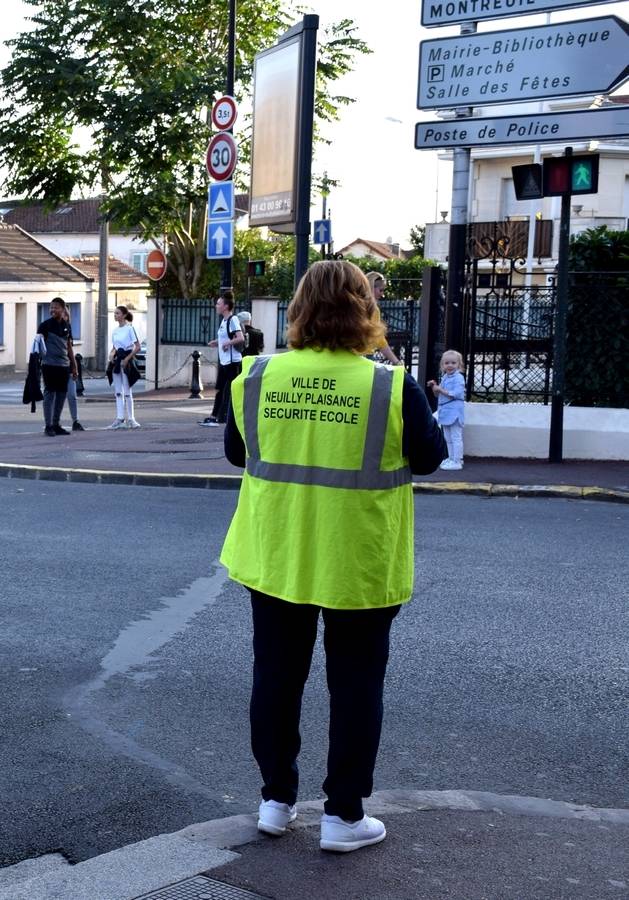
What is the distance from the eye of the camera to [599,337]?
605 inches

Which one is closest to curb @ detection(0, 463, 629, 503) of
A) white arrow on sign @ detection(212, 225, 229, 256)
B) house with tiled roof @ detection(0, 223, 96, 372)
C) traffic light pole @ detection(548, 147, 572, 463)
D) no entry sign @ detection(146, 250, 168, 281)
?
traffic light pole @ detection(548, 147, 572, 463)

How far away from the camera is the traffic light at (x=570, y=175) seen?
13695 millimetres

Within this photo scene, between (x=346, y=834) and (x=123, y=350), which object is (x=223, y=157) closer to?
(x=123, y=350)

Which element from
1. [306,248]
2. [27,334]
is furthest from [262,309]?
[27,334]

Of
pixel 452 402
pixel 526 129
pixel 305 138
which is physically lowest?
pixel 452 402

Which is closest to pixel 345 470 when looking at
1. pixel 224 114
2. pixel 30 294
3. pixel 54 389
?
pixel 54 389

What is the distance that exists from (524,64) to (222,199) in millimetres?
6616

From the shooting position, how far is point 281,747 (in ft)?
13.4

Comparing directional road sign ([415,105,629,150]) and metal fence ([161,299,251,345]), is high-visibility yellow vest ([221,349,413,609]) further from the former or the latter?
metal fence ([161,299,251,345])

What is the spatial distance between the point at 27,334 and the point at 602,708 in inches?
1934

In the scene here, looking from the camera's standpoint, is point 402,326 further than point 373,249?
No

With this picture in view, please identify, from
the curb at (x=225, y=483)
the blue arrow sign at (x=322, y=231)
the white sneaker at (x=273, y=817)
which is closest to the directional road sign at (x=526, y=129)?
the curb at (x=225, y=483)

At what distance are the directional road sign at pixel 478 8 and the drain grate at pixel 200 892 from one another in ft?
39.0

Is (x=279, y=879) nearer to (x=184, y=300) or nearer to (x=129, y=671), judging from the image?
(x=129, y=671)
